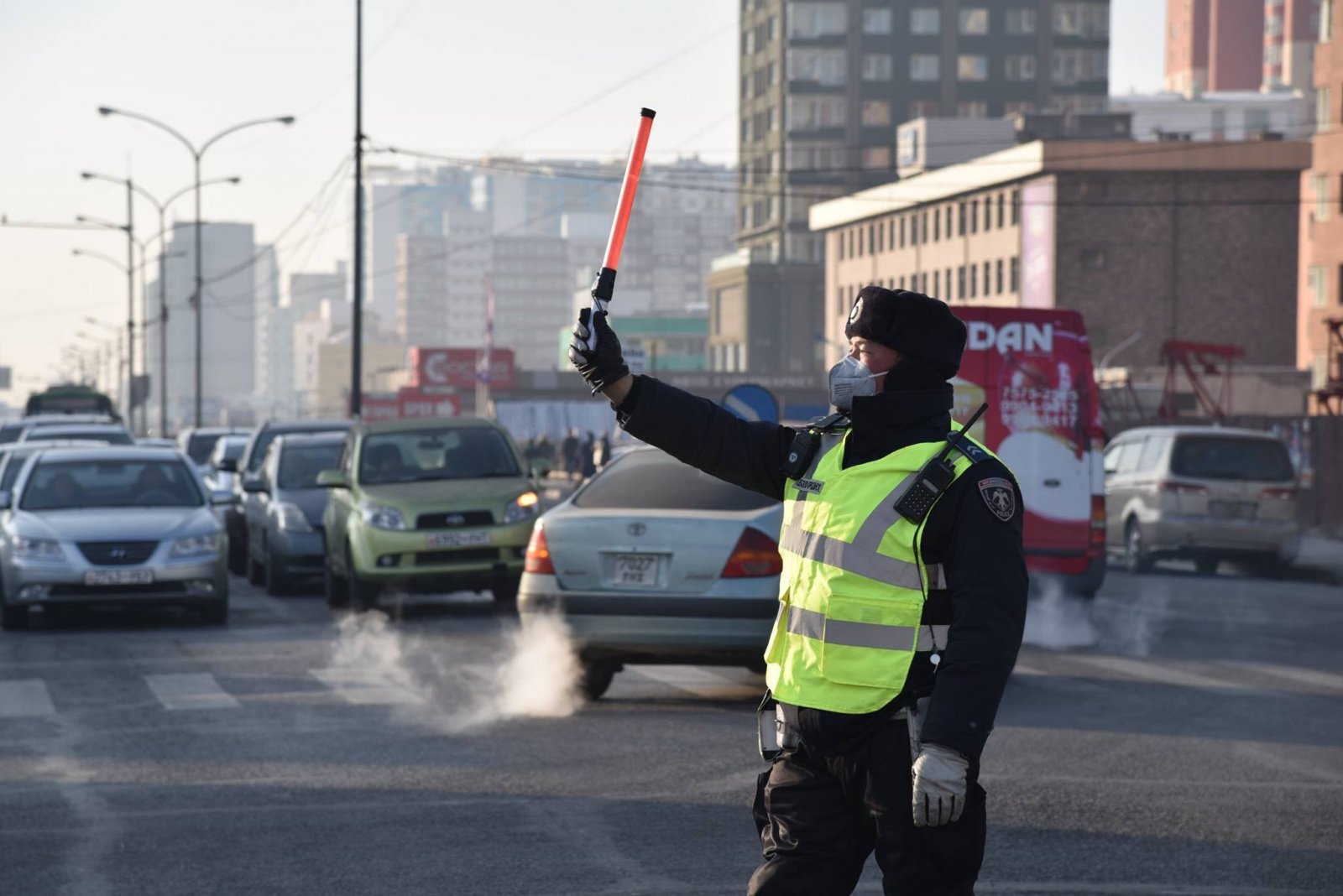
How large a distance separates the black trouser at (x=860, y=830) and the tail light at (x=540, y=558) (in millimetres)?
7642

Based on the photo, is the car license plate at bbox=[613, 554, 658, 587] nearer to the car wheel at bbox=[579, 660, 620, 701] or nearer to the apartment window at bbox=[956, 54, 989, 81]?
the car wheel at bbox=[579, 660, 620, 701]

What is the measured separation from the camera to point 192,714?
11852 mm

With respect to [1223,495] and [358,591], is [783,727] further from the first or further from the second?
[1223,495]

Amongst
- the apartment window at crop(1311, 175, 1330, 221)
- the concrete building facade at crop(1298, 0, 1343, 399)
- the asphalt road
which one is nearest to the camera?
the asphalt road

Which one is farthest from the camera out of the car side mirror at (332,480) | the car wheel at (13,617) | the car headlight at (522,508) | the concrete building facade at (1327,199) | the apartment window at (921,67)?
the apartment window at (921,67)

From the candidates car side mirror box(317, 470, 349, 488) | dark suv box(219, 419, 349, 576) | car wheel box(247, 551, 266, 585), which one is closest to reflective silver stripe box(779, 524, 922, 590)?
A: car side mirror box(317, 470, 349, 488)

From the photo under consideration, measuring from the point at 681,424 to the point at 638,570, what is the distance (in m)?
7.18

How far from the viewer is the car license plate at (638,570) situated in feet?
39.2

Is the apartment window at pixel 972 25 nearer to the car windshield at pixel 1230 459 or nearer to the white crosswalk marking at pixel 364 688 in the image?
the car windshield at pixel 1230 459

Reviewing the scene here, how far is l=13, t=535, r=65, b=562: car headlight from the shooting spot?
1739 cm

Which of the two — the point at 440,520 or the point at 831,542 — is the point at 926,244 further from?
the point at 831,542

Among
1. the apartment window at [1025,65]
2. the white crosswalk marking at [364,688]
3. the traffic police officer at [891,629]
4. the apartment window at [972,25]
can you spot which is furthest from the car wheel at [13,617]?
the apartment window at [972,25]

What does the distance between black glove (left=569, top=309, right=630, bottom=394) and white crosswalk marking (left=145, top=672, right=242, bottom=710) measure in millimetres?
7833

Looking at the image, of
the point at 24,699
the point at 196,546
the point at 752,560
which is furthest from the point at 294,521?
the point at 752,560
